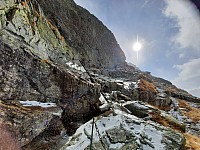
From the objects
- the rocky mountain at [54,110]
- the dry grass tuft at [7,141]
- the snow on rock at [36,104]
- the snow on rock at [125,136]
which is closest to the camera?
the snow on rock at [125,136]

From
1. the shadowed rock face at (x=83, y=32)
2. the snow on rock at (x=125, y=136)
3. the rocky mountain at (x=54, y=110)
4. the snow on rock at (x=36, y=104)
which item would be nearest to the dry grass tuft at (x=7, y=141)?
the rocky mountain at (x=54, y=110)

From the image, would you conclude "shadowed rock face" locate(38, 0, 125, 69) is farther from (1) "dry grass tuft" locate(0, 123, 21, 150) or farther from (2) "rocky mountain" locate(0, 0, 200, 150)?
(1) "dry grass tuft" locate(0, 123, 21, 150)

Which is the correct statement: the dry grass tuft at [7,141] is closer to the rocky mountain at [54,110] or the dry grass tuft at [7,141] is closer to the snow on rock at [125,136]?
the rocky mountain at [54,110]

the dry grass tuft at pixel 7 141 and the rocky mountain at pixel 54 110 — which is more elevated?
the rocky mountain at pixel 54 110

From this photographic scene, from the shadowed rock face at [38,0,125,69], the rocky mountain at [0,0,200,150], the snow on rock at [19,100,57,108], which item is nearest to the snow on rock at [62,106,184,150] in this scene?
the rocky mountain at [0,0,200,150]

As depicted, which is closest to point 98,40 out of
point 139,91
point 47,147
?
point 139,91

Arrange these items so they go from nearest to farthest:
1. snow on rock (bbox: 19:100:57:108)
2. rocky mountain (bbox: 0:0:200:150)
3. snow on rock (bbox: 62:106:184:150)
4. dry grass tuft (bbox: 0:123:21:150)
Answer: snow on rock (bbox: 62:106:184:150)
rocky mountain (bbox: 0:0:200:150)
dry grass tuft (bbox: 0:123:21:150)
snow on rock (bbox: 19:100:57:108)

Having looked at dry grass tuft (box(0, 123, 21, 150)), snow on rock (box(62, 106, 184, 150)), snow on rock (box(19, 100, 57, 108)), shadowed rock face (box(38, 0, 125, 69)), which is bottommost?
dry grass tuft (box(0, 123, 21, 150))

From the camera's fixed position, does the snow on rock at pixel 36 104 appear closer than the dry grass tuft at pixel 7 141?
No

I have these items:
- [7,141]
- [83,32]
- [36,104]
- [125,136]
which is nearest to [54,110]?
[36,104]

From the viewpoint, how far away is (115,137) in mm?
13523

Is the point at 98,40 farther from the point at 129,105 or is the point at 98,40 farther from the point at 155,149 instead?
the point at 155,149

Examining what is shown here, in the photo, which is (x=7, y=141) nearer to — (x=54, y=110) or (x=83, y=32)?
(x=54, y=110)

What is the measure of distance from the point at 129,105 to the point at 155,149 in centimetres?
1053
